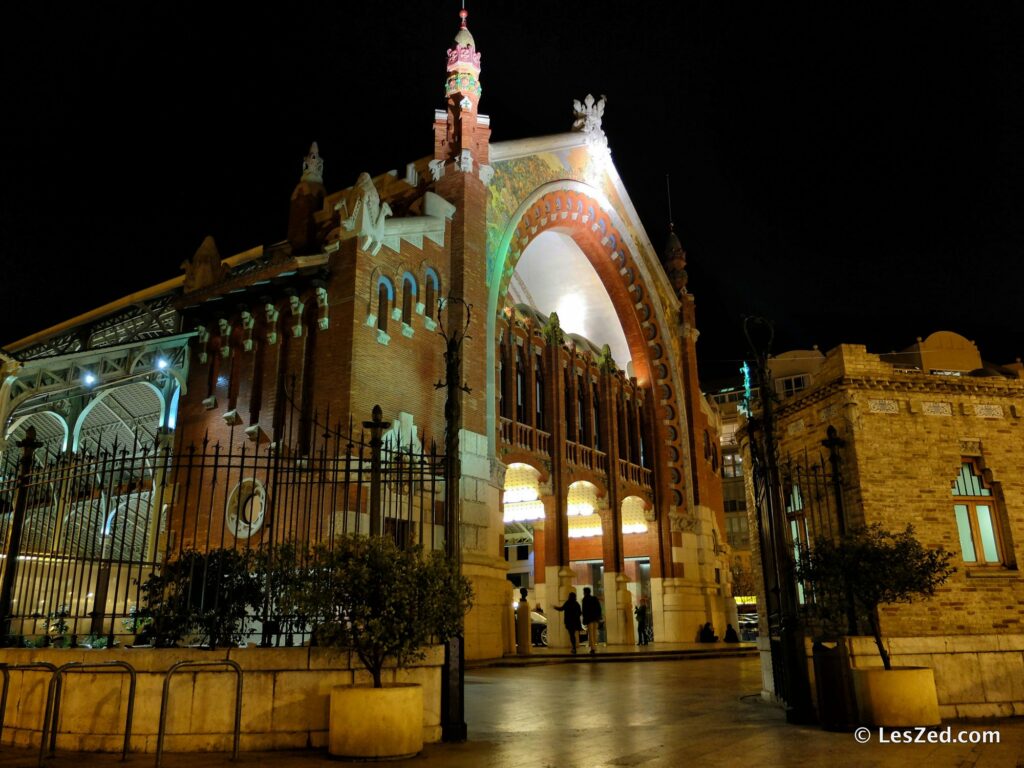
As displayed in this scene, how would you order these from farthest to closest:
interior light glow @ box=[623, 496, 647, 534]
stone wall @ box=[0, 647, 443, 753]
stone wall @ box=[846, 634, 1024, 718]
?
1. interior light glow @ box=[623, 496, 647, 534]
2. stone wall @ box=[846, 634, 1024, 718]
3. stone wall @ box=[0, 647, 443, 753]

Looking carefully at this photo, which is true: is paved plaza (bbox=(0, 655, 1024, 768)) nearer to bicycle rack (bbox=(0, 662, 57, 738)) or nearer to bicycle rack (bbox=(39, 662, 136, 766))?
bicycle rack (bbox=(39, 662, 136, 766))

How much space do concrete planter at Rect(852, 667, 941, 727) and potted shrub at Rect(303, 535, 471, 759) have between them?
4603 millimetres

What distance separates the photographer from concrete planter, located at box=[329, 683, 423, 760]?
6.98 metres

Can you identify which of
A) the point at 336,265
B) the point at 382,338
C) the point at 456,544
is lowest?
the point at 456,544

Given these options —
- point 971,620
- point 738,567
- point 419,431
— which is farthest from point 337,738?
point 738,567

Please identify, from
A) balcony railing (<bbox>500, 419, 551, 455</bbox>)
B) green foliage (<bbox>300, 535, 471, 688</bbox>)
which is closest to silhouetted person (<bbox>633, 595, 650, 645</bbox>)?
balcony railing (<bbox>500, 419, 551, 455</bbox>)

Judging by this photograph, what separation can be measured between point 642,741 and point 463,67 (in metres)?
20.4

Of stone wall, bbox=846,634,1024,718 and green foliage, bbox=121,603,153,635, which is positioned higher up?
green foliage, bbox=121,603,153,635

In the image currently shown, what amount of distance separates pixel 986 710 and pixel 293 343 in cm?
1553

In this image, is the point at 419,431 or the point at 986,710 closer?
the point at 986,710

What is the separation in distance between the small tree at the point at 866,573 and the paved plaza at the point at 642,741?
1482 millimetres

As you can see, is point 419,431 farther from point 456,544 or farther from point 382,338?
point 456,544

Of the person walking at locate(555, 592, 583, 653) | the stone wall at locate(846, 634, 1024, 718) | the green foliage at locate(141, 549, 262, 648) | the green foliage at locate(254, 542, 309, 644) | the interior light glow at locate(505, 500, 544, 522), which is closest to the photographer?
the green foliage at locate(254, 542, 309, 644)

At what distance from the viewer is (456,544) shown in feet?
28.4
